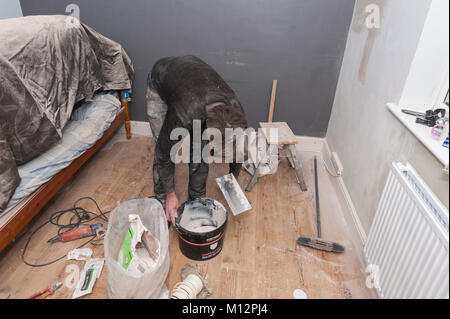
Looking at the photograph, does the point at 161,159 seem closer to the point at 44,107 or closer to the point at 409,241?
the point at 44,107

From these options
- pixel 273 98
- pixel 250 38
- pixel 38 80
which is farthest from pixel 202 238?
pixel 250 38

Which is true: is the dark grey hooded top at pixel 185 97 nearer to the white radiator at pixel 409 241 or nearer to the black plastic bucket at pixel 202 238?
the black plastic bucket at pixel 202 238

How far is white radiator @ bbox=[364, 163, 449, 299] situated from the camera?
92 centimetres

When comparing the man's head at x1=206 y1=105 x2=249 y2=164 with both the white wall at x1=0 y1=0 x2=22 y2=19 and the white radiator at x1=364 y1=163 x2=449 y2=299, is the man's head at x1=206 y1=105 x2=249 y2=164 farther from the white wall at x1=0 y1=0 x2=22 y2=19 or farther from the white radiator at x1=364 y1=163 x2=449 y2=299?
the white wall at x1=0 y1=0 x2=22 y2=19

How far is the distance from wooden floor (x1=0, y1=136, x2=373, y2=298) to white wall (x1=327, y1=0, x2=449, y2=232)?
Result: 28 cm

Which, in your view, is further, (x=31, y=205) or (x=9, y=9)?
(x=9, y=9)

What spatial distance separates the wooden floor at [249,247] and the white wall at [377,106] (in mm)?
284

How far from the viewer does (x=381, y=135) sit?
4.99 feet

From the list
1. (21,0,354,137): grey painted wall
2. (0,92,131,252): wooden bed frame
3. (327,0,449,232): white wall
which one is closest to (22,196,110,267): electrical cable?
(0,92,131,252): wooden bed frame

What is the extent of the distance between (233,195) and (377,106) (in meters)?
0.94

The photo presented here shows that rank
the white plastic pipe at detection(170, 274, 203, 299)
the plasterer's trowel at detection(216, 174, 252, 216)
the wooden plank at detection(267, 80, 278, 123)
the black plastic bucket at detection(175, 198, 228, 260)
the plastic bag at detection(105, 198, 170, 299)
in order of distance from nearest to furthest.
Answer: the plastic bag at detection(105, 198, 170, 299) → the white plastic pipe at detection(170, 274, 203, 299) → the black plastic bucket at detection(175, 198, 228, 260) → the plasterer's trowel at detection(216, 174, 252, 216) → the wooden plank at detection(267, 80, 278, 123)

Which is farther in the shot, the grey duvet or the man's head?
the grey duvet

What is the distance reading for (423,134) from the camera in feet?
3.69

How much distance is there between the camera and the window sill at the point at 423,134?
0.99 metres
